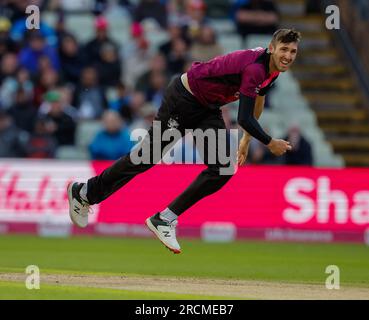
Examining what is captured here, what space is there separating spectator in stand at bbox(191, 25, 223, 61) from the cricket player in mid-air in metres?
9.80

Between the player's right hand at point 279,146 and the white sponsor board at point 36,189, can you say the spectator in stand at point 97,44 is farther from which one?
the player's right hand at point 279,146

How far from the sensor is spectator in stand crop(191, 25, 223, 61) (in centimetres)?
2228

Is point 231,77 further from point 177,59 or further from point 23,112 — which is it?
point 177,59

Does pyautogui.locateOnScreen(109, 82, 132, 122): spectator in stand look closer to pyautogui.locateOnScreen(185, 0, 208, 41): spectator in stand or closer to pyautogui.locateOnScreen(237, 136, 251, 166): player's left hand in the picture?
pyautogui.locateOnScreen(185, 0, 208, 41): spectator in stand

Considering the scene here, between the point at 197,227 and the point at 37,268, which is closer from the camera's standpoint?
the point at 37,268

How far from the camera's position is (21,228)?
19188 mm

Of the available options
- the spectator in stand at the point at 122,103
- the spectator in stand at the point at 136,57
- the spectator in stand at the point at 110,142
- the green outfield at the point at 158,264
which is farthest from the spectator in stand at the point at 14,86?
the green outfield at the point at 158,264

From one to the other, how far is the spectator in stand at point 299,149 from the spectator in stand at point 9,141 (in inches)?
185

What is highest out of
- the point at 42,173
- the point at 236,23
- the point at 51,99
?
the point at 236,23

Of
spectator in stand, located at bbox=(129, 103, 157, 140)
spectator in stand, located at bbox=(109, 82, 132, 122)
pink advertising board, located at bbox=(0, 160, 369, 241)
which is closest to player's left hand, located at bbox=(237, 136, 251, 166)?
pink advertising board, located at bbox=(0, 160, 369, 241)

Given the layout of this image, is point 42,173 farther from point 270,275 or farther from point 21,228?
point 270,275

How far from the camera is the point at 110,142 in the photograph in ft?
66.7

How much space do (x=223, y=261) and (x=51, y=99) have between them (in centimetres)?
673
